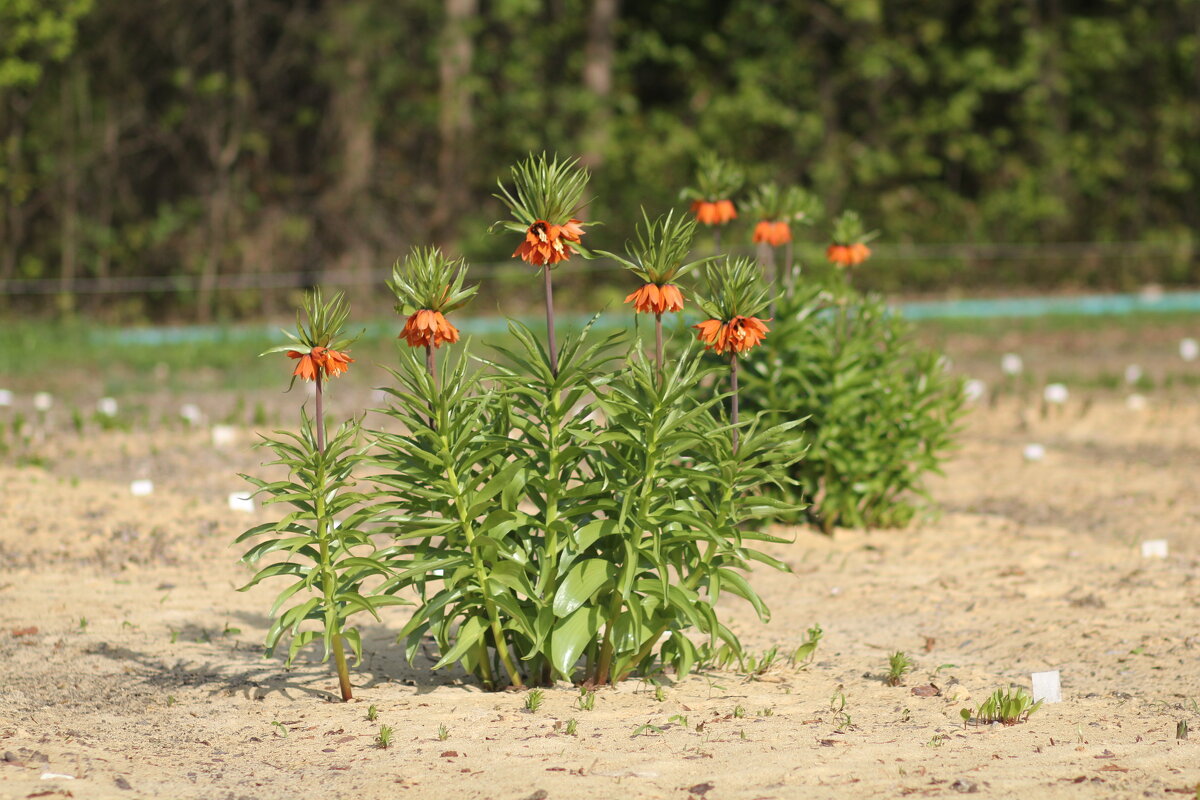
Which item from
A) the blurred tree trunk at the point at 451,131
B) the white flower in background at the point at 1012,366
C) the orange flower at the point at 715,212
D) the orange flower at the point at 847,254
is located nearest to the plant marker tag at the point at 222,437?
the orange flower at the point at 715,212

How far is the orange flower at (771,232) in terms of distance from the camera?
624 centimetres

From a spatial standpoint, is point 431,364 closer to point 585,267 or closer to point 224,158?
point 224,158

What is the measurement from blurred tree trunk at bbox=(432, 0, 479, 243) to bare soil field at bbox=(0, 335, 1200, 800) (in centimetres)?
975

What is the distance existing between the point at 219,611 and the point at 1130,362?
948 cm

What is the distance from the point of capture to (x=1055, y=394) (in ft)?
31.4

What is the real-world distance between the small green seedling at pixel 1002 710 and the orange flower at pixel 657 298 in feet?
4.82

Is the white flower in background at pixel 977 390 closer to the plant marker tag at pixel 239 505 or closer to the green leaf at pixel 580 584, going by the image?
the plant marker tag at pixel 239 505

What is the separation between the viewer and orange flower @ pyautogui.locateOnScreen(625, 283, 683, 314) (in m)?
4.15

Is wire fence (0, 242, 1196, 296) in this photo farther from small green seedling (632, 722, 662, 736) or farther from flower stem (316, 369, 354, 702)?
small green seedling (632, 722, 662, 736)

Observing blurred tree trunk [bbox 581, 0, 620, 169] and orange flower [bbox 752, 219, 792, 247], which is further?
blurred tree trunk [bbox 581, 0, 620, 169]

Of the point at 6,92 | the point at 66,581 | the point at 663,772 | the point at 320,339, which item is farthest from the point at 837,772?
the point at 6,92

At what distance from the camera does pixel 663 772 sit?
12.5ft

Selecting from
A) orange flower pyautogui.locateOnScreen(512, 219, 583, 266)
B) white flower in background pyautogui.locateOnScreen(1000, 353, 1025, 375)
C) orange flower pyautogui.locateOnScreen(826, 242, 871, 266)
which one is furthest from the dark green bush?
white flower in background pyautogui.locateOnScreen(1000, 353, 1025, 375)

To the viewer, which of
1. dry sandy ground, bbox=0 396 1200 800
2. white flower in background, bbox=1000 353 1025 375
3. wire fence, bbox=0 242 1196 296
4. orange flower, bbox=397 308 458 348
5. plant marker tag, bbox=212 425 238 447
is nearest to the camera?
dry sandy ground, bbox=0 396 1200 800
